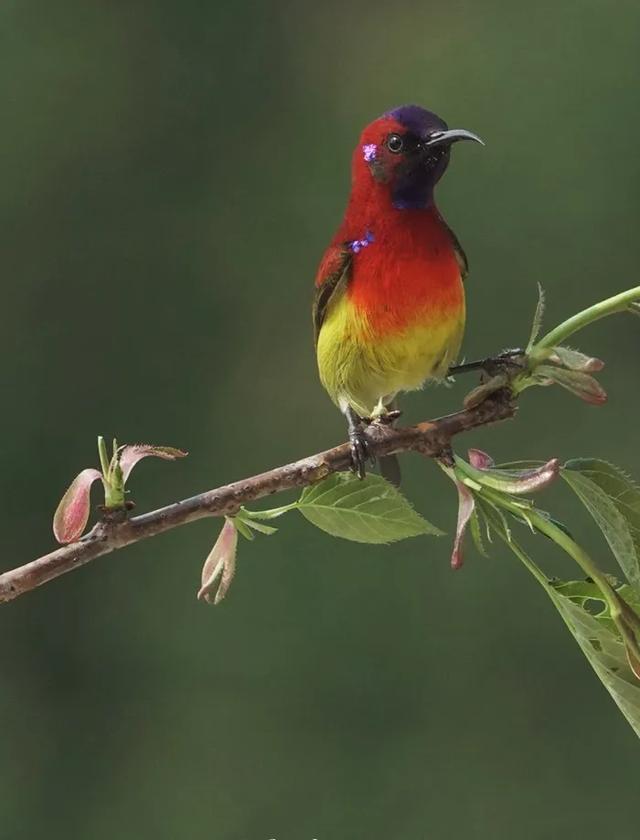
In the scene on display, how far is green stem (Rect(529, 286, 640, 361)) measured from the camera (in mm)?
274

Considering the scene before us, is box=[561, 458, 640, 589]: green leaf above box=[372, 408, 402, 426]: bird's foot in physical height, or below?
below

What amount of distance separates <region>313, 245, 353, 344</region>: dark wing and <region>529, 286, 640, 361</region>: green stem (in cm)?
17

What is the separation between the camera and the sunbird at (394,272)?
404mm

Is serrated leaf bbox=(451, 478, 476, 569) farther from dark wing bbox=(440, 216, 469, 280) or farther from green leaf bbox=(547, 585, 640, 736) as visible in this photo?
dark wing bbox=(440, 216, 469, 280)

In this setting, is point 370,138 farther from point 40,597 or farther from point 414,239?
point 40,597

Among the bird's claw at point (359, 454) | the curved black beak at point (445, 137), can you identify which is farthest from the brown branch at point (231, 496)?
the curved black beak at point (445, 137)

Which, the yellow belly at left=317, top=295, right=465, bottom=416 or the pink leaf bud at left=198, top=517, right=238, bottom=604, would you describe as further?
the yellow belly at left=317, top=295, right=465, bottom=416

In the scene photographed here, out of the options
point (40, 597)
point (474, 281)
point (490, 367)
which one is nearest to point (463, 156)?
point (474, 281)

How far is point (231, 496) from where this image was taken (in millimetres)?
270

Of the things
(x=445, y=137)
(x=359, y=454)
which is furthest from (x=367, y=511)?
(x=445, y=137)

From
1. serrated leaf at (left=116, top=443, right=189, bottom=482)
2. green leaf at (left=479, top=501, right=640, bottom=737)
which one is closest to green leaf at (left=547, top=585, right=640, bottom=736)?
green leaf at (left=479, top=501, right=640, bottom=737)

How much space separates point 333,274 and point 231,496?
0.20 meters

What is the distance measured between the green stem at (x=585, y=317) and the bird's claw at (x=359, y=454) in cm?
5

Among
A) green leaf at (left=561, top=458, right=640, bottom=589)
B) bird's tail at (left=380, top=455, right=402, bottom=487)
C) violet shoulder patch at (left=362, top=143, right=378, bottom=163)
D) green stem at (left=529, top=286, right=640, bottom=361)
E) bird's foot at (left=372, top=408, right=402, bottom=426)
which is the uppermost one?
violet shoulder patch at (left=362, top=143, right=378, bottom=163)
